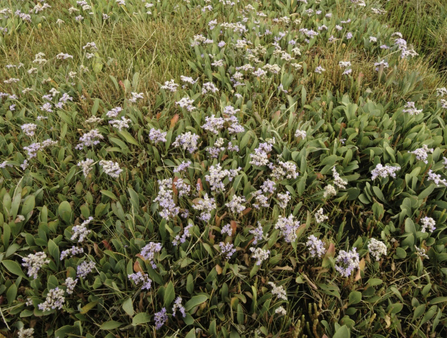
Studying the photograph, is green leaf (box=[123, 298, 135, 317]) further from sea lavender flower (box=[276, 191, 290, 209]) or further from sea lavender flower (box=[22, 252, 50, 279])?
sea lavender flower (box=[276, 191, 290, 209])

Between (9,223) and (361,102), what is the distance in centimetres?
345

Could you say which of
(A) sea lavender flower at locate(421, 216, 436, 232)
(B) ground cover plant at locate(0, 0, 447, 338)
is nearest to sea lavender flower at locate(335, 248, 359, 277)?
(B) ground cover plant at locate(0, 0, 447, 338)

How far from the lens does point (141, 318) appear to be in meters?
2.04

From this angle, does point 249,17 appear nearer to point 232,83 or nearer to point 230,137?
point 232,83

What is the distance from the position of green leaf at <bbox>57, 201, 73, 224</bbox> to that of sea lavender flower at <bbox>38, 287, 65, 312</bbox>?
1.96 ft

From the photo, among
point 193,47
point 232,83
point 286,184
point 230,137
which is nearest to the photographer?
point 286,184

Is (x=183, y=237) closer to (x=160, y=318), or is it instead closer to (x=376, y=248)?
(x=160, y=318)

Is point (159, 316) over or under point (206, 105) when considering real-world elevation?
under

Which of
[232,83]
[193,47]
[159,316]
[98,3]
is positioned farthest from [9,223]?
[98,3]

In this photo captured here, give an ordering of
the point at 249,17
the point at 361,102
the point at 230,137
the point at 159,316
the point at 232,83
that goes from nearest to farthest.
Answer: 1. the point at 159,316
2. the point at 230,137
3. the point at 361,102
4. the point at 232,83
5. the point at 249,17

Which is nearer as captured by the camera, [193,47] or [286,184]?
[286,184]


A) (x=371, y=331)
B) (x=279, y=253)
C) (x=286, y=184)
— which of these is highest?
(x=286, y=184)

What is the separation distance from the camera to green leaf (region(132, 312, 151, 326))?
201 centimetres

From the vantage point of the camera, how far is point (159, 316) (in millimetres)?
2045
